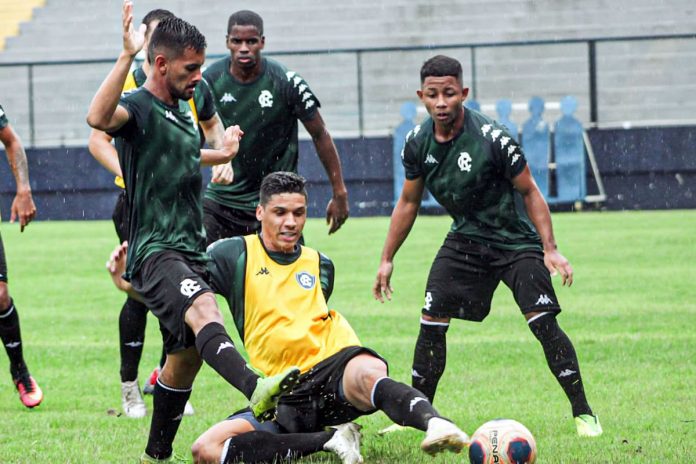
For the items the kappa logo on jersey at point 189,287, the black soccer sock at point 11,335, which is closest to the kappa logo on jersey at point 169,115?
the kappa logo on jersey at point 189,287

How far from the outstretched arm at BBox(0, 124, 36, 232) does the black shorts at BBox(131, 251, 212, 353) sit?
2.36 meters

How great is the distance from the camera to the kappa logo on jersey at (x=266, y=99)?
7824 millimetres

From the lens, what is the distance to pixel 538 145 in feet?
76.5

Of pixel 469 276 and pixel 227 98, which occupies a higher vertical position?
pixel 227 98

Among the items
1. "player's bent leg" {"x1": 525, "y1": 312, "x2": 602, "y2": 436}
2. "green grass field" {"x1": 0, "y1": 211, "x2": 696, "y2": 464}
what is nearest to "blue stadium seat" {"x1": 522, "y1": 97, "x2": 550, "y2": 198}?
"green grass field" {"x1": 0, "y1": 211, "x2": 696, "y2": 464}

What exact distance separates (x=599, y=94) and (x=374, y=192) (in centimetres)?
691

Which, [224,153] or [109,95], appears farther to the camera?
[224,153]

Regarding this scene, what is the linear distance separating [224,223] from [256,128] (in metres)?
0.65

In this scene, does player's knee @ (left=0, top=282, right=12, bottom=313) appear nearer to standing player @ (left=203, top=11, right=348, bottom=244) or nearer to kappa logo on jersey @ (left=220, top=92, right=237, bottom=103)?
standing player @ (left=203, top=11, right=348, bottom=244)

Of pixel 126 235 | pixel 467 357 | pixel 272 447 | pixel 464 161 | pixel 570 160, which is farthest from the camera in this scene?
pixel 570 160

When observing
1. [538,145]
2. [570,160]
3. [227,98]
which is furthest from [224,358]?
[538,145]

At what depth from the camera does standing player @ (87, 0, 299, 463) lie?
5.38m

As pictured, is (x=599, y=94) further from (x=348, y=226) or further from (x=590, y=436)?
(x=590, y=436)

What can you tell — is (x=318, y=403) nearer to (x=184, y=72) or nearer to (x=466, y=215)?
(x=184, y=72)
